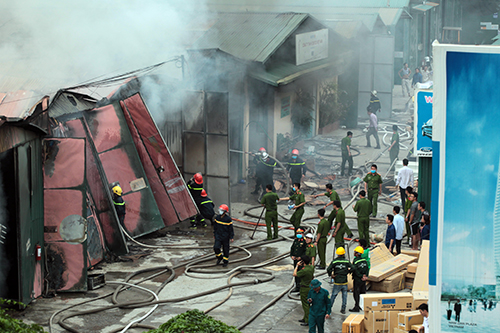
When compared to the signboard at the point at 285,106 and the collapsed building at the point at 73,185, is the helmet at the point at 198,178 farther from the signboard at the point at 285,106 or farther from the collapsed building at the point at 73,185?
the signboard at the point at 285,106

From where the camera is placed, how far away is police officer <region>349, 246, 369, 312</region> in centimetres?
1002

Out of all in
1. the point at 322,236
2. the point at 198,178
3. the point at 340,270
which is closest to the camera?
the point at 340,270

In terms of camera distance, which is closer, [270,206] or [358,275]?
[358,275]

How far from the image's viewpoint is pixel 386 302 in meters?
9.10

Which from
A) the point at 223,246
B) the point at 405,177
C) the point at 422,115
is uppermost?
the point at 422,115

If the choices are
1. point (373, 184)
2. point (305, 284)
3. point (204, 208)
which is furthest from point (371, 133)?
point (305, 284)

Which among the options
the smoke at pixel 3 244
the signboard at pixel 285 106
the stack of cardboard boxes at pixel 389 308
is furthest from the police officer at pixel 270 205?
the signboard at pixel 285 106

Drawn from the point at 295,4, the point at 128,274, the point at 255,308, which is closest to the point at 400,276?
the point at 255,308

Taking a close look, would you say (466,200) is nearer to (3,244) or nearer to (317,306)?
(317,306)

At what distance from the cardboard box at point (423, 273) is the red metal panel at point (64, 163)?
578 centimetres

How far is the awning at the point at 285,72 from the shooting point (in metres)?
18.4

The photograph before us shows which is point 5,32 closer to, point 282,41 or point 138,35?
point 138,35

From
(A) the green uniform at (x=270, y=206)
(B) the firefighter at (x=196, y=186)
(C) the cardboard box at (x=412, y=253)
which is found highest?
(B) the firefighter at (x=196, y=186)

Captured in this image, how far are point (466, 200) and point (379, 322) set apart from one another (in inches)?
133
